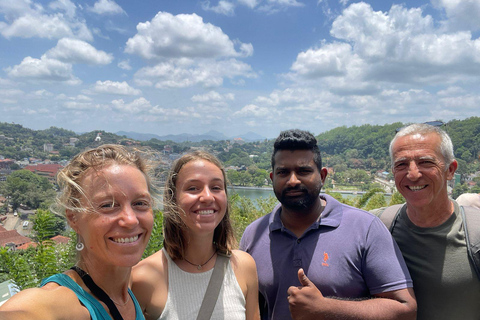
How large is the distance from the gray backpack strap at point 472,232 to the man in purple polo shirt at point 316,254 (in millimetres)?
468

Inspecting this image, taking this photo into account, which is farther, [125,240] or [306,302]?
[306,302]

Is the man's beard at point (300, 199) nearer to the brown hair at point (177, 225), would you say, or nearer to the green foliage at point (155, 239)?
the brown hair at point (177, 225)

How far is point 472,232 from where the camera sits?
6.97 feet

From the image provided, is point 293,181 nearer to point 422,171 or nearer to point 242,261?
point 242,261

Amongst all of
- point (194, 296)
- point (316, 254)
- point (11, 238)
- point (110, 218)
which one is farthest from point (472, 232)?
point (11, 238)

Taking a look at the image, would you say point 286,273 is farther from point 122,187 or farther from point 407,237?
point 122,187

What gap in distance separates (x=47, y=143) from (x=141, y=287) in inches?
4228

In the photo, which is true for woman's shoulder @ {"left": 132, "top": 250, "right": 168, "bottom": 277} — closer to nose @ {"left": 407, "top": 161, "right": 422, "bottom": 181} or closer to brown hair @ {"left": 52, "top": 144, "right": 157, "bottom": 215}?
brown hair @ {"left": 52, "top": 144, "right": 157, "bottom": 215}

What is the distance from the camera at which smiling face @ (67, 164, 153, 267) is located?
1376 millimetres

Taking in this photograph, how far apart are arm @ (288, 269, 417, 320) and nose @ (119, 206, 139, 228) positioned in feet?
3.67

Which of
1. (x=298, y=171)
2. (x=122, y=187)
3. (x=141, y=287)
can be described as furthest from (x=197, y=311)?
(x=298, y=171)

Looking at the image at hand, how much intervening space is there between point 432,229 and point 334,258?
79 centimetres

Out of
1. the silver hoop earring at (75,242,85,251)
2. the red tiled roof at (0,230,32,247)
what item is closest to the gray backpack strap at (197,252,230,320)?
the silver hoop earring at (75,242,85,251)

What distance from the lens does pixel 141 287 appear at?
187cm
